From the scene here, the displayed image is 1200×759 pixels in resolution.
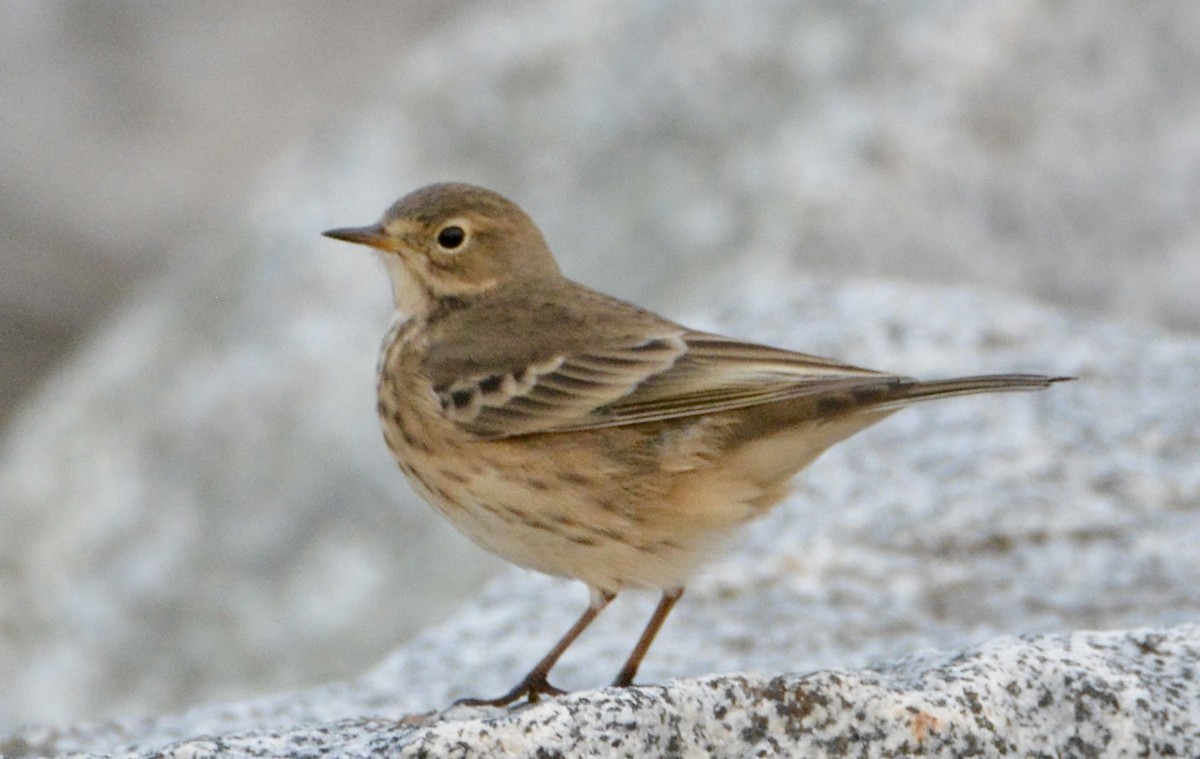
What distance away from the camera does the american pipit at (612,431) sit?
167 inches

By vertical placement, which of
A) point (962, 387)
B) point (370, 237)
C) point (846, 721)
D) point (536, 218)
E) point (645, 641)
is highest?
point (536, 218)

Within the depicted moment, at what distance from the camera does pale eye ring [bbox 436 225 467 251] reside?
5242 millimetres

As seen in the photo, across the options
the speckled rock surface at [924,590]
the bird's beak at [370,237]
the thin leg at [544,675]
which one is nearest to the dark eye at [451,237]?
the bird's beak at [370,237]

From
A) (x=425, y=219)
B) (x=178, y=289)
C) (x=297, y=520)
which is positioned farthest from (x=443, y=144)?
(x=425, y=219)

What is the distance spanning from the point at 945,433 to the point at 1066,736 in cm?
265

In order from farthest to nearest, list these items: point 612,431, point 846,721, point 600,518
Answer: point 612,431
point 600,518
point 846,721

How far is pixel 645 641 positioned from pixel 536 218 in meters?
4.23

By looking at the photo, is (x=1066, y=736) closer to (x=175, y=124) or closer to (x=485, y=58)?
(x=485, y=58)

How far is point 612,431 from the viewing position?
4441mm

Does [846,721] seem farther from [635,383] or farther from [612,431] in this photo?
[635,383]

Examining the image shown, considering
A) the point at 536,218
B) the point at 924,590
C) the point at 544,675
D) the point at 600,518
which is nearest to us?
the point at 544,675

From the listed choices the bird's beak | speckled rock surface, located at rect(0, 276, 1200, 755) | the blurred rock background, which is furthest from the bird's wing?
the blurred rock background

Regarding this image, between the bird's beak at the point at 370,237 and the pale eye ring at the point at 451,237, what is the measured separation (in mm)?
137

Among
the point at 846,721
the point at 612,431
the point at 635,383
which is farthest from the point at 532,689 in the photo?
the point at 846,721
